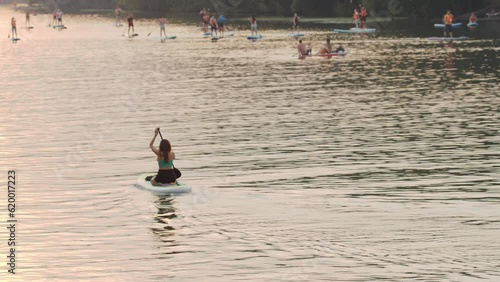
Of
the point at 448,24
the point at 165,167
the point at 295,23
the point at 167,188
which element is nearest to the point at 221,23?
the point at 295,23

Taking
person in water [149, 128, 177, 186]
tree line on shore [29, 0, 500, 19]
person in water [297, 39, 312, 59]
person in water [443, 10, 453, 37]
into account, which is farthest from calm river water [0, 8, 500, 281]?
tree line on shore [29, 0, 500, 19]

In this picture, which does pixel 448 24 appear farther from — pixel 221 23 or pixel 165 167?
pixel 165 167

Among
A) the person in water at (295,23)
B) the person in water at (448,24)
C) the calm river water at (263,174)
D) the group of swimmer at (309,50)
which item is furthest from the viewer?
the person in water at (295,23)

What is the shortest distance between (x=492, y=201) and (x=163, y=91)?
37593 millimetres

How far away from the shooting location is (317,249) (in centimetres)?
2670

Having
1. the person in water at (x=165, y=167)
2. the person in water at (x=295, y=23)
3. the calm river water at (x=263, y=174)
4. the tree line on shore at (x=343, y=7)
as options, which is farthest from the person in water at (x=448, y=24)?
the person in water at (x=165, y=167)

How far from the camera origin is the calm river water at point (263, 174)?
26.1 metres

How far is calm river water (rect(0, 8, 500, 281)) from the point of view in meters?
26.1

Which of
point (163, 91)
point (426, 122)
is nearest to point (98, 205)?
point (426, 122)

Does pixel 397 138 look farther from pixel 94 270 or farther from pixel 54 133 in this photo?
pixel 94 270

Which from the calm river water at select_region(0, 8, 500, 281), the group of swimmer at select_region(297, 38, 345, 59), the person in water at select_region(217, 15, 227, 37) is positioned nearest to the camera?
the calm river water at select_region(0, 8, 500, 281)

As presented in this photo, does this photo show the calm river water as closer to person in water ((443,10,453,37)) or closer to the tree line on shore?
person in water ((443,10,453,37))

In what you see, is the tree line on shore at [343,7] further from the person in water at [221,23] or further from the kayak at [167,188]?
the kayak at [167,188]

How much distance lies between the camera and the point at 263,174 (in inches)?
1446
